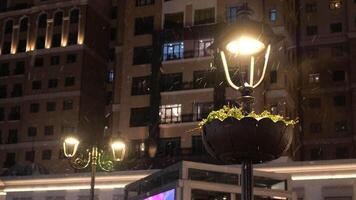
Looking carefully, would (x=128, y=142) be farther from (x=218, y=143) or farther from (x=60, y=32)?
(x=218, y=143)

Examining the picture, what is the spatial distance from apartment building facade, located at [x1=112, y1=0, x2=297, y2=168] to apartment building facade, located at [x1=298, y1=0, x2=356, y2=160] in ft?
19.6

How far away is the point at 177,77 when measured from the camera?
37.1 meters

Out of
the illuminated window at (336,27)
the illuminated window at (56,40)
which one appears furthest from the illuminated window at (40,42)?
the illuminated window at (336,27)

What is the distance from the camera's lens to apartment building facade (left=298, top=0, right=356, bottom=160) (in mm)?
42719

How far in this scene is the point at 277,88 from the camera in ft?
112

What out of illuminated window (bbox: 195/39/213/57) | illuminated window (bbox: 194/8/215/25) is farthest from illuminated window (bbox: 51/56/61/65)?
illuminated window (bbox: 195/39/213/57)

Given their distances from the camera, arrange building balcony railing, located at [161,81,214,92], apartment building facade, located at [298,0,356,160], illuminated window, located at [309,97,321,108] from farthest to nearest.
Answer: illuminated window, located at [309,97,321,108] → apartment building facade, located at [298,0,356,160] → building balcony railing, located at [161,81,214,92]

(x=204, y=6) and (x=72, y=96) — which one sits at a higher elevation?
(x=204, y=6)

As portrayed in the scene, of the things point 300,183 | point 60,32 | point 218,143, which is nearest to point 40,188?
point 300,183

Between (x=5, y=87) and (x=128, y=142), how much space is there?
15816mm

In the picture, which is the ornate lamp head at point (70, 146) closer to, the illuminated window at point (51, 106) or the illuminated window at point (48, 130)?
the illuminated window at point (48, 130)

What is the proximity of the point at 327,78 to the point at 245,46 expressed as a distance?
40.5 metres

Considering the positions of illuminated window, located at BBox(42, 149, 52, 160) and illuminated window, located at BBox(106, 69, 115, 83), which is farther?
illuminated window, located at BBox(106, 69, 115, 83)

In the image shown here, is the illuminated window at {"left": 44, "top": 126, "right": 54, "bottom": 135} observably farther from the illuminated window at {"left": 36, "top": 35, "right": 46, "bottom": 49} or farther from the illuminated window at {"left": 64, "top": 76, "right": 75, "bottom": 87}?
the illuminated window at {"left": 36, "top": 35, "right": 46, "bottom": 49}
